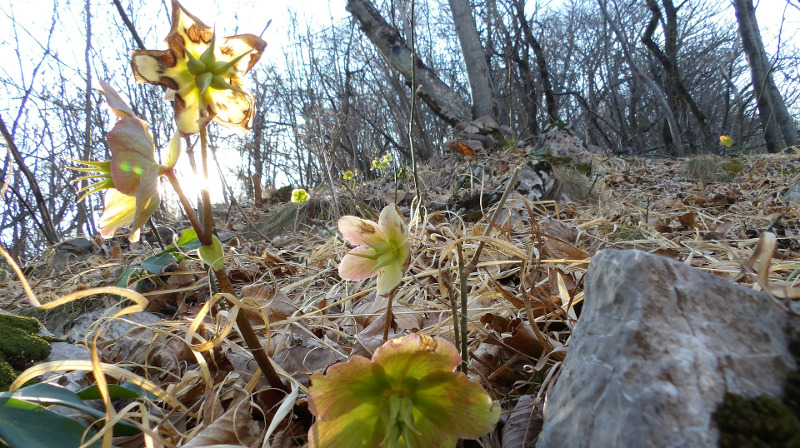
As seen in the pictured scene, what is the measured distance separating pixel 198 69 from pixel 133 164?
157 millimetres

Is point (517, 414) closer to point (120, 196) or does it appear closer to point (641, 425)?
point (641, 425)

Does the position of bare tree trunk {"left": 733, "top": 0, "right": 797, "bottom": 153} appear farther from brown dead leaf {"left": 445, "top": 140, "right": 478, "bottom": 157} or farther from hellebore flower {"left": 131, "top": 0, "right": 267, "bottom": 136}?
hellebore flower {"left": 131, "top": 0, "right": 267, "bottom": 136}

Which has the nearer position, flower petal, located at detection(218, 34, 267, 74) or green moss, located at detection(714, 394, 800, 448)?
green moss, located at detection(714, 394, 800, 448)

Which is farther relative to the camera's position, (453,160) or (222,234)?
(453,160)

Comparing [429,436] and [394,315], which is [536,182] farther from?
[429,436]

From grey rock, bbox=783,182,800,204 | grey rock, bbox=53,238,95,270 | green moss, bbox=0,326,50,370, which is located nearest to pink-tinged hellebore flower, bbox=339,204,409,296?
green moss, bbox=0,326,50,370

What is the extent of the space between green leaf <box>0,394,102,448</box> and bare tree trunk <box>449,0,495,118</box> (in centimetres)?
622

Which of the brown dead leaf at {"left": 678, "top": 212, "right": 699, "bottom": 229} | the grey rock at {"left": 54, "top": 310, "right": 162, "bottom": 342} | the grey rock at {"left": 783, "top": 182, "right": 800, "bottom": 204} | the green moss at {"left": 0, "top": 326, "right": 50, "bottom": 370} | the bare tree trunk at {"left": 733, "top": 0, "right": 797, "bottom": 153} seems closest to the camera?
the green moss at {"left": 0, "top": 326, "right": 50, "bottom": 370}

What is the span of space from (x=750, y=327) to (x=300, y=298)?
1383 mm

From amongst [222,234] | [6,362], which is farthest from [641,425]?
[222,234]

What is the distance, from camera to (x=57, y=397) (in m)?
0.61

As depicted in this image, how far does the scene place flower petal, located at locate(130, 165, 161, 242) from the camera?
0.51 metres

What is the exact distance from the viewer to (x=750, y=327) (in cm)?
41

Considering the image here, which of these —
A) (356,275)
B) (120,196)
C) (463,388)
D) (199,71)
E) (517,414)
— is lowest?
(517,414)
